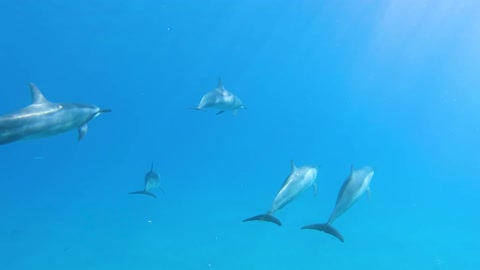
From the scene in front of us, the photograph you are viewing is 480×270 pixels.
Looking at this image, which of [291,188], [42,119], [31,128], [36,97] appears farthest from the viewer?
[291,188]

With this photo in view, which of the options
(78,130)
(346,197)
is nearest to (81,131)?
(78,130)

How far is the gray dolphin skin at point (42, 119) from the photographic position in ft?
13.2

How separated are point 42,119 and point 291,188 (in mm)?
2710

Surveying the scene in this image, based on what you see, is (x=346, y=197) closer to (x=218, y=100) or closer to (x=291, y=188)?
(x=291, y=188)

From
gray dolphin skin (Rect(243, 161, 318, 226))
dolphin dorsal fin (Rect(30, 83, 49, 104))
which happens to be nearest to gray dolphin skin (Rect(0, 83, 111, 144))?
dolphin dorsal fin (Rect(30, 83, 49, 104))

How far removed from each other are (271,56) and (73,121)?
38.3 meters

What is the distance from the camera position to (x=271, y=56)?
138 ft

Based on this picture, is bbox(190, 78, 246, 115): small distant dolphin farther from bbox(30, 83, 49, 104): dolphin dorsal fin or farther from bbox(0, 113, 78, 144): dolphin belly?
bbox(0, 113, 78, 144): dolphin belly

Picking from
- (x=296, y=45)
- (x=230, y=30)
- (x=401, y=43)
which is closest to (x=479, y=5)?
(x=401, y=43)

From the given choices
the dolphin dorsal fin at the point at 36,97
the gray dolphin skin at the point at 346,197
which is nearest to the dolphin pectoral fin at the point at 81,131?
the dolphin dorsal fin at the point at 36,97

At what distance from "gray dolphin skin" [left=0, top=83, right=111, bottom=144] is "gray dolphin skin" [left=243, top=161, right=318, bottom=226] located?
2040mm

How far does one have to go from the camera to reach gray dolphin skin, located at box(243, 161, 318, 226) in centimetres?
502

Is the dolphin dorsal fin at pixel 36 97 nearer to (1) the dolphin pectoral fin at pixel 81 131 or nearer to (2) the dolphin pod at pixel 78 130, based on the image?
(2) the dolphin pod at pixel 78 130

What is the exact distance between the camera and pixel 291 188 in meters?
5.18
